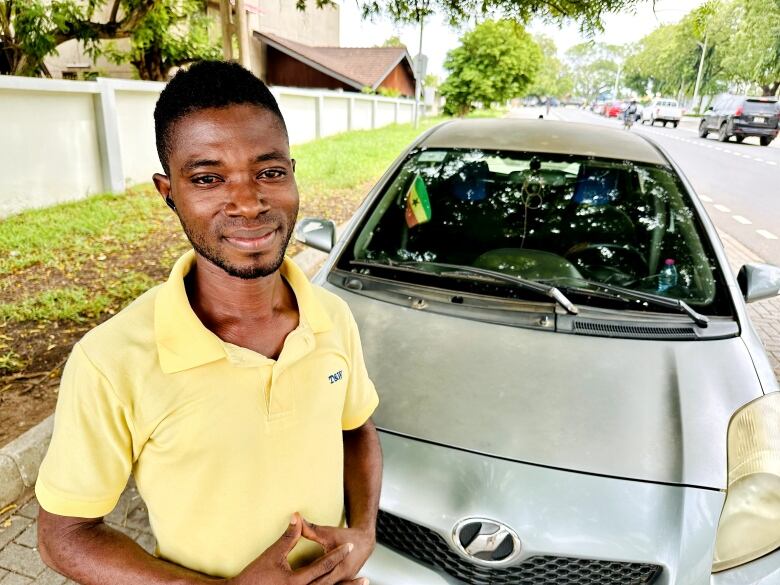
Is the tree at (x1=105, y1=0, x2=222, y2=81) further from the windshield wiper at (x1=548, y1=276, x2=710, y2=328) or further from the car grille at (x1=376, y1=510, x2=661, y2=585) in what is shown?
the car grille at (x1=376, y1=510, x2=661, y2=585)

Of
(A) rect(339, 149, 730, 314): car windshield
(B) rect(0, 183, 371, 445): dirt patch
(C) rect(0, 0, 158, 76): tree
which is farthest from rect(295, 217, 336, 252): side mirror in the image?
(C) rect(0, 0, 158, 76): tree

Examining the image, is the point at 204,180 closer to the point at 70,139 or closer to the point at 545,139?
the point at 545,139

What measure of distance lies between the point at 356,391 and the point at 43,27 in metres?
8.43

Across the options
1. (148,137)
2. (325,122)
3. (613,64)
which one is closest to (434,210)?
(148,137)

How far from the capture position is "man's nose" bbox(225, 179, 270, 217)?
0.88 meters

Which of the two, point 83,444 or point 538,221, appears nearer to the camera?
point 83,444

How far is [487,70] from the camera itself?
2553 cm

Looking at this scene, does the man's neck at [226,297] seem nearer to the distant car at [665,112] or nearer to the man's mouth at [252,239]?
the man's mouth at [252,239]

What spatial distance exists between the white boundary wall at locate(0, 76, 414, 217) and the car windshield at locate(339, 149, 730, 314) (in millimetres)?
4928

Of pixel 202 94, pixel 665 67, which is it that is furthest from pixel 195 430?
pixel 665 67

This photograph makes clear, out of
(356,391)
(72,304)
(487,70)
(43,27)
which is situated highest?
(487,70)

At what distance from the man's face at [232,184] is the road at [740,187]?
9.66 feet

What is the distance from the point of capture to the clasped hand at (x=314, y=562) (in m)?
0.86

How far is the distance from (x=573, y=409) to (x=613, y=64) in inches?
4442
